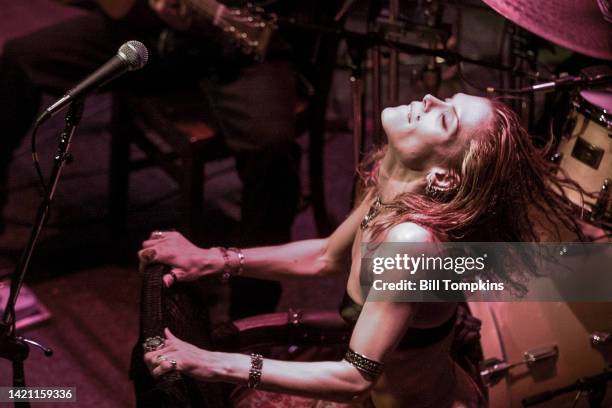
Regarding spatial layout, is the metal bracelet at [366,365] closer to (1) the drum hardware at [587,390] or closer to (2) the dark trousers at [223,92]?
(1) the drum hardware at [587,390]

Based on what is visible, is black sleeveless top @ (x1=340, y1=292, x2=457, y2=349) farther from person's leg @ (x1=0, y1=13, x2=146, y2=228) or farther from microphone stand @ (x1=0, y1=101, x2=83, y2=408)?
person's leg @ (x1=0, y1=13, x2=146, y2=228)

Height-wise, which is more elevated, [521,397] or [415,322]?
[415,322]

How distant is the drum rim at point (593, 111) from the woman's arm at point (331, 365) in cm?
62

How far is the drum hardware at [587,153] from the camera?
187 cm

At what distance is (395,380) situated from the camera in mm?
1610

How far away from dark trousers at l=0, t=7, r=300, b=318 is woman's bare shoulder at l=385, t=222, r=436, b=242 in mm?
1100

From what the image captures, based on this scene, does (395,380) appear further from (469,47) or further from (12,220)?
(469,47)

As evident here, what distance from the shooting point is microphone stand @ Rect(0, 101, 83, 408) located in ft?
4.62

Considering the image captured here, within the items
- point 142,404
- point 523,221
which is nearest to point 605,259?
point 523,221

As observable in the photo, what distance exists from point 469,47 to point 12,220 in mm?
2559

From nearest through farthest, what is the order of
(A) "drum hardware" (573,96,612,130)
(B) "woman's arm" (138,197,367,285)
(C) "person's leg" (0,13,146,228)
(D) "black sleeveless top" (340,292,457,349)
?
(D) "black sleeveless top" (340,292,457,349)
(B) "woman's arm" (138,197,367,285)
(A) "drum hardware" (573,96,612,130)
(C) "person's leg" (0,13,146,228)

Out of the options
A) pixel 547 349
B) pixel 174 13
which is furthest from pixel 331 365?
pixel 174 13

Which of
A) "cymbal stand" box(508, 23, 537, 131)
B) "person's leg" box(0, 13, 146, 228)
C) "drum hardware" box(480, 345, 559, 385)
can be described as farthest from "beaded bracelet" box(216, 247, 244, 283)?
"person's leg" box(0, 13, 146, 228)

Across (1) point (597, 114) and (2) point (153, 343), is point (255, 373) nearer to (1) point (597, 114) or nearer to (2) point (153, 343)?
(2) point (153, 343)
